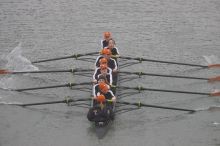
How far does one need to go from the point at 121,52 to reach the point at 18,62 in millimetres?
6249

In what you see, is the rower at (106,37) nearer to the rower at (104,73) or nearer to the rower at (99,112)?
the rower at (104,73)

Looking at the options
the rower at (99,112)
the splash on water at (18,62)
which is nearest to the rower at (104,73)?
the rower at (99,112)

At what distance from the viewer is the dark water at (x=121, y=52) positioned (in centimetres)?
2427

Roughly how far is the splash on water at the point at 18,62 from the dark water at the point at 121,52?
403 mm

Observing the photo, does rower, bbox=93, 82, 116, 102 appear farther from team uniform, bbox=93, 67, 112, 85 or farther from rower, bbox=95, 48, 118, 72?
rower, bbox=95, 48, 118, 72

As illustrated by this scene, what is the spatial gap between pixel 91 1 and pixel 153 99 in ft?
47.3

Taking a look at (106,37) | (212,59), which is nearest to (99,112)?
(106,37)

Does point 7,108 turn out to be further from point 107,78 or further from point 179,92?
point 179,92

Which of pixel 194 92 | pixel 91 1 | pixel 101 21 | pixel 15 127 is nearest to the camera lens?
pixel 15 127

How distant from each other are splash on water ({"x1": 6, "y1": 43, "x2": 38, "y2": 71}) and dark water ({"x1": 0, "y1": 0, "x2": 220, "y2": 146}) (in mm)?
403

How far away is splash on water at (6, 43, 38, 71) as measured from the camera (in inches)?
1167

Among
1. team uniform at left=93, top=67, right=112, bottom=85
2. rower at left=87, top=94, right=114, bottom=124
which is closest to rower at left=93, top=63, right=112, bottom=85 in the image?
team uniform at left=93, top=67, right=112, bottom=85

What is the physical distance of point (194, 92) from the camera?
2644cm

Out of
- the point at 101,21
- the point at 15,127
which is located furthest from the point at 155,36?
the point at 15,127
